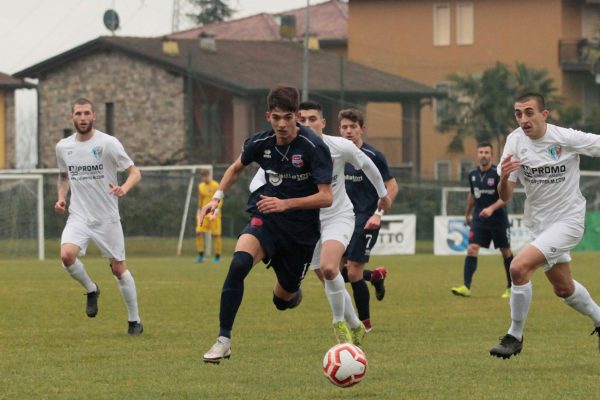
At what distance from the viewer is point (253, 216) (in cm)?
1043

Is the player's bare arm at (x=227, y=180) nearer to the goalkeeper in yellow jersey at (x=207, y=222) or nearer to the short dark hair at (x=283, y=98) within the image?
the short dark hair at (x=283, y=98)

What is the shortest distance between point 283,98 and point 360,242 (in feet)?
13.3

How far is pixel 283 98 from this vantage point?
9.86 m

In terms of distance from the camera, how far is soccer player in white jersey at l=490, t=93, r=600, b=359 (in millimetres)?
10734

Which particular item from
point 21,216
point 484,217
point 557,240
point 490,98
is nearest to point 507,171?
point 557,240

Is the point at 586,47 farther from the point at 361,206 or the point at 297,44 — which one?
the point at 361,206

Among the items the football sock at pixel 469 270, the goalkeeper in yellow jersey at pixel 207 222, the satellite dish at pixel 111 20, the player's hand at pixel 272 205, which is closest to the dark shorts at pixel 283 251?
the player's hand at pixel 272 205

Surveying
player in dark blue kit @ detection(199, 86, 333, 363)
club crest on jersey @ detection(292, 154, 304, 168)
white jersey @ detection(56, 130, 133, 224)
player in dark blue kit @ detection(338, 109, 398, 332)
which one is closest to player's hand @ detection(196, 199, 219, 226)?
player in dark blue kit @ detection(199, 86, 333, 363)

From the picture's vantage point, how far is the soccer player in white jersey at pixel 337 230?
1088cm

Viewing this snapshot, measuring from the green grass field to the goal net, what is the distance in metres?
11.6

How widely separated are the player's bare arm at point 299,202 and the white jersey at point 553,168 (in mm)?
1545

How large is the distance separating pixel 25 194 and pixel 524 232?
1230 centimetres

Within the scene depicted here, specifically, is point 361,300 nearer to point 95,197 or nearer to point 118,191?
point 118,191

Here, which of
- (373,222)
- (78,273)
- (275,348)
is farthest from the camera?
(78,273)
